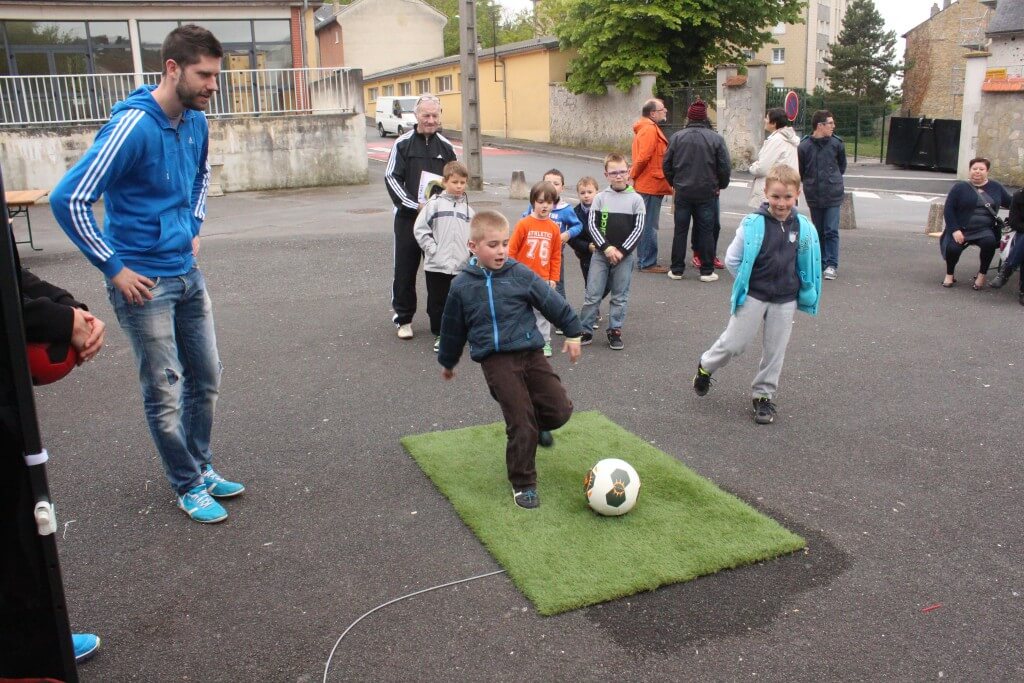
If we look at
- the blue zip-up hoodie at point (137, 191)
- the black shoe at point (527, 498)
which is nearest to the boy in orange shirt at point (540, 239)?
the black shoe at point (527, 498)

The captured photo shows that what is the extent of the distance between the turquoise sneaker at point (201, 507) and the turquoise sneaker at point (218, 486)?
15 centimetres

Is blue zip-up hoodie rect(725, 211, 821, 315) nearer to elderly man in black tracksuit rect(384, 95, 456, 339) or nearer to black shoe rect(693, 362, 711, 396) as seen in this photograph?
black shoe rect(693, 362, 711, 396)

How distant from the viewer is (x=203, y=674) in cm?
333

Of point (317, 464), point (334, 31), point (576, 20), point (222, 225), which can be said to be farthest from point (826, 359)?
point (334, 31)

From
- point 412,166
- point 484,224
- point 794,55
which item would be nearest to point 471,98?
point 412,166

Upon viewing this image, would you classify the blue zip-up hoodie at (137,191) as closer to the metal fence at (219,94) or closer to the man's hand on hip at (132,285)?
the man's hand on hip at (132,285)

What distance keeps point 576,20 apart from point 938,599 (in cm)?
3187

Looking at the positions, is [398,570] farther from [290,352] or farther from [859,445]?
[290,352]

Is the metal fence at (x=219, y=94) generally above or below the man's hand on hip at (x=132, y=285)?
above

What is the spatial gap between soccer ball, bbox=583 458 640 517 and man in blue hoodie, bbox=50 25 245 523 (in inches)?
76.4

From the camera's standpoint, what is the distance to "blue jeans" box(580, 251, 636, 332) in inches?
307

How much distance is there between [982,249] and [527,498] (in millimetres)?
7788

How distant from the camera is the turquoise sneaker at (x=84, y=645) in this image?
11.1ft

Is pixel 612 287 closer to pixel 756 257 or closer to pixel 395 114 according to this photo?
pixel 756 257
